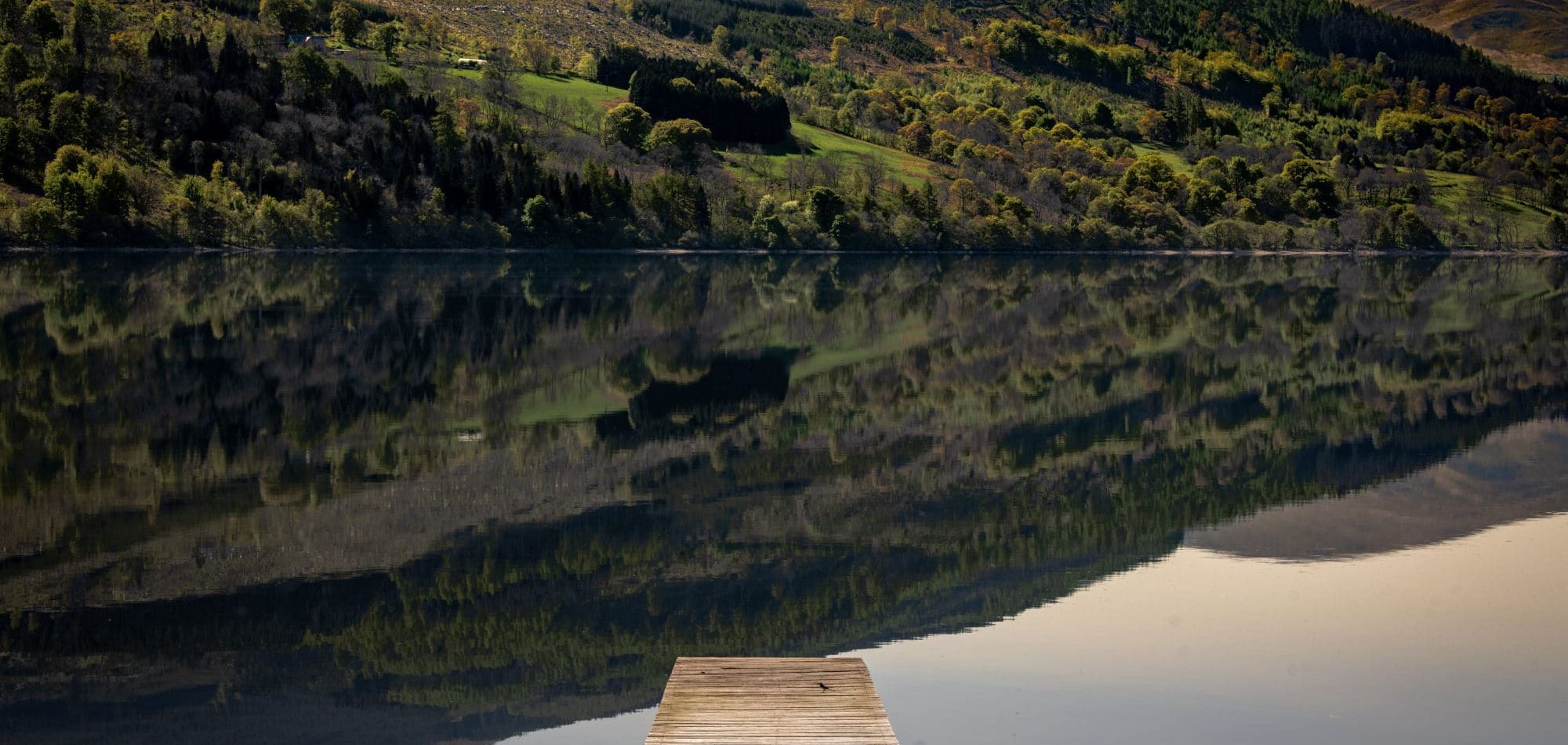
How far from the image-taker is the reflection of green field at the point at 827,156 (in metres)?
110

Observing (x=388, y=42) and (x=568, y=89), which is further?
(x=568, y=89)

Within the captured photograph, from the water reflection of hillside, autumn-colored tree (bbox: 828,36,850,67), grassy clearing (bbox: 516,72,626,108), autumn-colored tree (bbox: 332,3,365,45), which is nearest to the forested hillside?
autumn-colored tree (bbox: 332,3,365,45)

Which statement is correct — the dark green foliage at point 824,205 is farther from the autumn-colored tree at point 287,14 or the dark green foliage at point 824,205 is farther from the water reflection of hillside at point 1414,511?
the water reflection of hillside at point 1414,511

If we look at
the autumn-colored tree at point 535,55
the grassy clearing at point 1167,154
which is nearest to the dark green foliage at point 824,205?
the autumn-colored tree at point 535,55

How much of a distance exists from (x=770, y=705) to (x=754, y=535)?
7.10m

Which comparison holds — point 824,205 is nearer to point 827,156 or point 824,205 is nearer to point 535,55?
point 827,156

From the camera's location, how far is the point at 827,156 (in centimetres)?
11369

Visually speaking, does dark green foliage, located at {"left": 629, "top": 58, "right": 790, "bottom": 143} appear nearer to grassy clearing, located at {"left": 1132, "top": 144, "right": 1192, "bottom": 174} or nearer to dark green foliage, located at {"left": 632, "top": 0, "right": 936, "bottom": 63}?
grassy clearing, located at {"left": 1132, "top": 144, "right": 1192, "bottom": 174}

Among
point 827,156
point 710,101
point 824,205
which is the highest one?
point 710,101


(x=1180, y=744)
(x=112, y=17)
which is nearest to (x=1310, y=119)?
(x=112, y=17)

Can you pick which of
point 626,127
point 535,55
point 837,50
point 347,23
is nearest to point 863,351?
point 626,127

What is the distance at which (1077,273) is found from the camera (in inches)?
2950

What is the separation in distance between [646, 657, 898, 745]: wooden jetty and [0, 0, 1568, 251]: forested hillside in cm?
6857

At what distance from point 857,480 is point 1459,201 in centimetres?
13041
